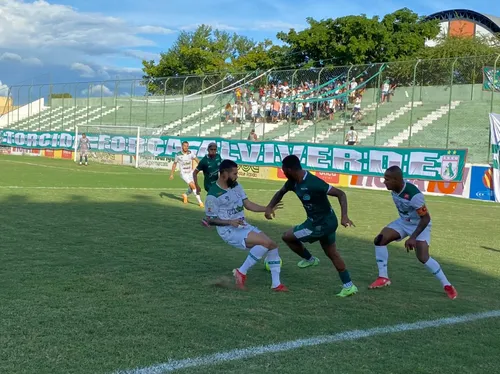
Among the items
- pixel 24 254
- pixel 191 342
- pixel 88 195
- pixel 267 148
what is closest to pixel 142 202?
pixel 88 195

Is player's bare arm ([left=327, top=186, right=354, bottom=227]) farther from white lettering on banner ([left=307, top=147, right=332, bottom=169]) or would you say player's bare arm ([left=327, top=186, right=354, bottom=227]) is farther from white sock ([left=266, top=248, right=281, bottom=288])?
white lettering on banner ([left=307, top=147, right=332, bottom=169])

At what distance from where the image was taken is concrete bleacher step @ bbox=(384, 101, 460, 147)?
93.8 feet

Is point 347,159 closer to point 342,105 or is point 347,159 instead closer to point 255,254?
point 342,105

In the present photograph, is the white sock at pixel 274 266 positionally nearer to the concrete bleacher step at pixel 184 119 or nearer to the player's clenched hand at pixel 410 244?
the player's clenched hand at pixel 410 244

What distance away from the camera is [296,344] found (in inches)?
211

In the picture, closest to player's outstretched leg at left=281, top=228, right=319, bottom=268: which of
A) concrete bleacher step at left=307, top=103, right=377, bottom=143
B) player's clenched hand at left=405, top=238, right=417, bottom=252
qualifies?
player's clenched hand at left=405, top=238, right=417, bottom=252

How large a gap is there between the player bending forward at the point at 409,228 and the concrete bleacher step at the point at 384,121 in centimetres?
2207

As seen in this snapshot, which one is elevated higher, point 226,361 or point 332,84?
point 332,84

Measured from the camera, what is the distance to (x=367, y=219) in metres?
15.8

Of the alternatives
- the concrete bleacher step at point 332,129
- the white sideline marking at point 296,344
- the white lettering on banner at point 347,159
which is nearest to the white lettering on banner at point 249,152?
the concrete bleacher step at point 332,129

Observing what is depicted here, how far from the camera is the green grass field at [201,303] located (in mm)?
4957

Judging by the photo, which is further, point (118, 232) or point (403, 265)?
point (118, 232)

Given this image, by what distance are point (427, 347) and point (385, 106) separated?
84.8 ft

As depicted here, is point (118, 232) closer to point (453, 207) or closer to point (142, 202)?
point (142, 202)
